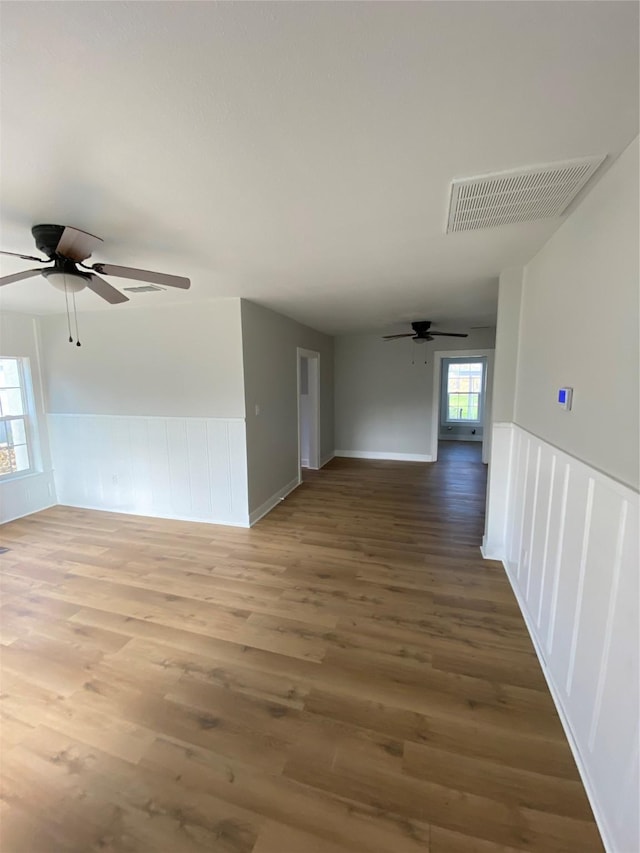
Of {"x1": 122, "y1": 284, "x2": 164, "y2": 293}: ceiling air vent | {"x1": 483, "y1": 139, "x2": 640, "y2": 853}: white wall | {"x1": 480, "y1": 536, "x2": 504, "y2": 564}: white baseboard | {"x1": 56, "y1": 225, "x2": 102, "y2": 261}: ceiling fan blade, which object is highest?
{"x1": 122, "y1": 284, "x2": 164, "y2": 293}: ceiling air vent

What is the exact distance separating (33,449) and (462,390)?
837cm

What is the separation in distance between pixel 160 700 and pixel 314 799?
0.89 meters

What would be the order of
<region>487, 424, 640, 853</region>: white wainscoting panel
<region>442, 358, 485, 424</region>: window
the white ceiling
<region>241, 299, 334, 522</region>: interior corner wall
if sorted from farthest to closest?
<region>442, 358, 485, 424</region>: window < <region>241, 299, 334, 522</region>: interior corner wall < <region>487, 424, 640, 853</region>: white wainscoting panel < the white ceiling

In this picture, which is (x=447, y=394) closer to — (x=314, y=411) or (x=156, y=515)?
(x=314, y=411)

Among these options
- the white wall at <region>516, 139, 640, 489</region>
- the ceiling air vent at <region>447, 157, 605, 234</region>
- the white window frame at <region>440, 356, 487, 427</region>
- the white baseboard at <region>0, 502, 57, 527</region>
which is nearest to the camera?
the white wall at <region>516, 139, 640, 489</region>

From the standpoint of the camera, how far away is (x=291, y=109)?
108 cm

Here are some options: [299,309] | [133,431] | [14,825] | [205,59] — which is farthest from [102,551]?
[205,59]

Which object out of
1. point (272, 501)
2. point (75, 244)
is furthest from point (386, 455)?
point (75, 244)

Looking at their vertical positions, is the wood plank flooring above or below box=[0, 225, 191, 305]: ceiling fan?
below

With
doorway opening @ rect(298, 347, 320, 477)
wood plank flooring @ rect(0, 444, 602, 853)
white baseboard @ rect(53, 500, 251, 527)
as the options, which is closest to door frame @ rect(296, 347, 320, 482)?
doorway opening @ rect(298, 347, 320, 477)

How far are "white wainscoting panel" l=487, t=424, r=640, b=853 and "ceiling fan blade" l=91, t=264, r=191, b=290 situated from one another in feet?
7.44

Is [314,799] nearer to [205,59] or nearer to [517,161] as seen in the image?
[205,59]

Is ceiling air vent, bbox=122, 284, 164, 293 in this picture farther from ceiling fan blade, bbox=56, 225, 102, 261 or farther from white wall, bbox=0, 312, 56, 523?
white wall, bbox=0, 312, 56, 523

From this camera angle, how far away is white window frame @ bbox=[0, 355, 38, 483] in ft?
13.8
